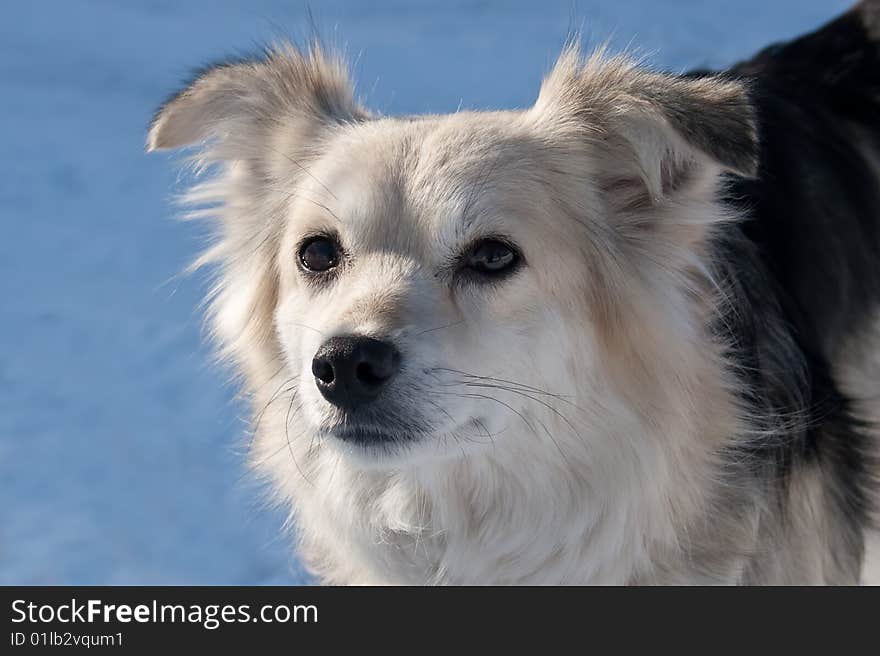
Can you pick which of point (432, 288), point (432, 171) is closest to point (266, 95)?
point (432, 171)

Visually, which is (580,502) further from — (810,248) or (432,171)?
(810,248)

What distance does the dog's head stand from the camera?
2486 millimetres

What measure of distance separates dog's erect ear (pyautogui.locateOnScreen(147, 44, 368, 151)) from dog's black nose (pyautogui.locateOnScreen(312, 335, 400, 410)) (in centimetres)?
91

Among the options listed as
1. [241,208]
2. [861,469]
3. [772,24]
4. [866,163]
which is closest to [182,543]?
[241,208]

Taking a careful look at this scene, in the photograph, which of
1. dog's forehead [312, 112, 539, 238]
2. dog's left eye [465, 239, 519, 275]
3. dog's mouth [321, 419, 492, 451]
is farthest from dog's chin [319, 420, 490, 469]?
dog's forehead [312, 112, 539, 238]

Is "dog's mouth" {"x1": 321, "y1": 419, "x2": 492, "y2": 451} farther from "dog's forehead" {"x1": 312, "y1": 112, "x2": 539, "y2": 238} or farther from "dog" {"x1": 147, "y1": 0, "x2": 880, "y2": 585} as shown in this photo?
"dog's forehead" {"x1": 312, "y1": 112, "x2": 539, "y2": 238}

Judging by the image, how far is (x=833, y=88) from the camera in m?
3.64

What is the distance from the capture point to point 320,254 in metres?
2.79

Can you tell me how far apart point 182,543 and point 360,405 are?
6.52ft

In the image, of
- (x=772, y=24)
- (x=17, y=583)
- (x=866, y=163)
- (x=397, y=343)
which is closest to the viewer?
(x=397, y=343)

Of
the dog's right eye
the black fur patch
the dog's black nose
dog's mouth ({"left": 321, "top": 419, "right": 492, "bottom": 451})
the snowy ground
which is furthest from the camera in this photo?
the snowy ground

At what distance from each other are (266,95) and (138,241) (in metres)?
2.94
